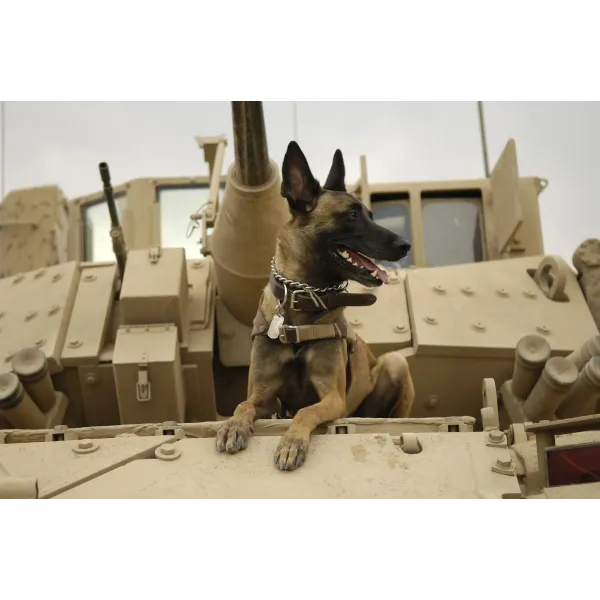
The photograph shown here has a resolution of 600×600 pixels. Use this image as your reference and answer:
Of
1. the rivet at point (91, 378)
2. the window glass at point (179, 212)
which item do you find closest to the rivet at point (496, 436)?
the rivet at point (91, 378)

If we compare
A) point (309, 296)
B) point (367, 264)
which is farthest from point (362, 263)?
point (309, 296)

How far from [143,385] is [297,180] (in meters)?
2.11

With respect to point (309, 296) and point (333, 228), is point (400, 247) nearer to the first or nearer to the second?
point (333, 228)

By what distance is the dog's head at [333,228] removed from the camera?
550 cm

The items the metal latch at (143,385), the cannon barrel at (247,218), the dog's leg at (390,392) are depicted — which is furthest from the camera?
the metal latch at (143,385)

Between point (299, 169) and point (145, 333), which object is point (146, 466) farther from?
point (145, 333)

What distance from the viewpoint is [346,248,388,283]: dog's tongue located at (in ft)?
18.0

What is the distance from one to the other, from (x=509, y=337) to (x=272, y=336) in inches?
96.7

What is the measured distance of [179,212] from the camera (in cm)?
1067

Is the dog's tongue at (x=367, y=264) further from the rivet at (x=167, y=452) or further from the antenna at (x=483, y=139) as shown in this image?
the antenna at (x=483, y=139)

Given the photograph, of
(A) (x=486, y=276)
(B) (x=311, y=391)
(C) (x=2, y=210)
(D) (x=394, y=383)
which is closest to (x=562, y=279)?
(A) (x=486, y=276)

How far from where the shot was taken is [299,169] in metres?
5.61

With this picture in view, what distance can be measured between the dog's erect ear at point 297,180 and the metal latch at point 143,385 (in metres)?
1.96

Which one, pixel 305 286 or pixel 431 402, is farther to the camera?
pixel 431 402
